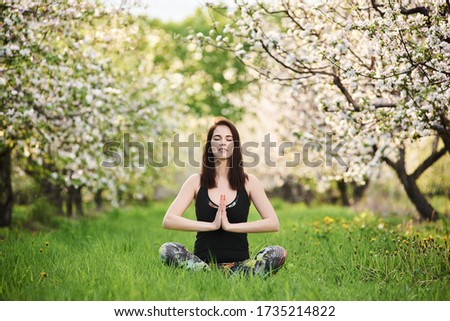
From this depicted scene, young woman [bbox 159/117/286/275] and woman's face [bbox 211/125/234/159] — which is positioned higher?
woman's face [bbox 211/125/234/159]

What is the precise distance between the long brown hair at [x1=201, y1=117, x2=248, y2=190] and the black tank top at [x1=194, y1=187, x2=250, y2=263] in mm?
129

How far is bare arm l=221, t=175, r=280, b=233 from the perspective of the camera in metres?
5.06

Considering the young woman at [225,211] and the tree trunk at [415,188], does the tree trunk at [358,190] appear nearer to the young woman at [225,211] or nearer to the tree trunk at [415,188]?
the tree trunk at [415,188]

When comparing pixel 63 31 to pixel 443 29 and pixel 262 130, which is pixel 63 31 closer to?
pixel 443 29

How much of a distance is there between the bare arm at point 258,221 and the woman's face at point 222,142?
0.42 meters

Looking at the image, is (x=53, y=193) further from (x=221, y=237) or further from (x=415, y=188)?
(x=221, y=237)

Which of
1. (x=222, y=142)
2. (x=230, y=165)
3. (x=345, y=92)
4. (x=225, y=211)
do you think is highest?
(x=345, y=92)

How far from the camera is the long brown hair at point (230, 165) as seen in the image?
5402 mm

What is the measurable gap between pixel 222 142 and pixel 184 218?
35.4 inches

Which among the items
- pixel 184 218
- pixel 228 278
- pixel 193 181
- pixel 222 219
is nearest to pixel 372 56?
pixel 193 181

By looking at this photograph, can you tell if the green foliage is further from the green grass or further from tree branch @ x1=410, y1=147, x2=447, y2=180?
the green grass

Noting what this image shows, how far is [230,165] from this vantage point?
5.52m

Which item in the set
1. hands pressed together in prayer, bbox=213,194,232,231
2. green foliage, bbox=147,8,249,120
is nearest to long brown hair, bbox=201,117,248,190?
hands pressed together in prayer, bbox=213,194,232,231

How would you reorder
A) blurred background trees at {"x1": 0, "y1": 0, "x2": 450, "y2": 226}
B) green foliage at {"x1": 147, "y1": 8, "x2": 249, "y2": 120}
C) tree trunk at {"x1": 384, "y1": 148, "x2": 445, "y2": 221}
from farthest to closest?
green foliage at {"x1": 147, "y1": 8, "x2": 249, "y2": 120} → tree trunk at {"x1": 384, "y1": 148, "x2": 445, "y2": 221} → blurred background trees at {"x1": 0, "y1": 0, "x2": 450, "y2": 226}
